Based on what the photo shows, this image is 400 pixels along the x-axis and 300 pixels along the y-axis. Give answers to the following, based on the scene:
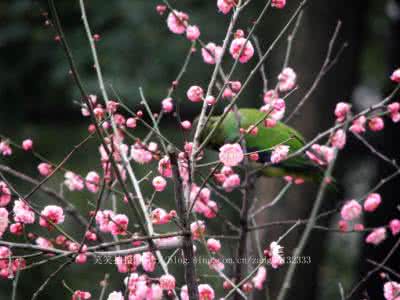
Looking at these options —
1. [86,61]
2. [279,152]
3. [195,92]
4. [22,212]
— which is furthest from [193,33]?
[86,61]

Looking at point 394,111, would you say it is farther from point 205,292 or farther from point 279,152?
point 205,292

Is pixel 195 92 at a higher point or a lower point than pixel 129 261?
higher

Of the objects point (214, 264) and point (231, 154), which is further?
point (214, 264)

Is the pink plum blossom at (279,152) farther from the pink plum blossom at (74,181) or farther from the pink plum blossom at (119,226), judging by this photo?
the pink plum blossom at (74,181)

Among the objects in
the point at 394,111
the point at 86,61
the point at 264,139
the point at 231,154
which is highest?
the point at 86,61

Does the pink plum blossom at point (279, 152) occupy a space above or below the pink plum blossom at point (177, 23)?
below

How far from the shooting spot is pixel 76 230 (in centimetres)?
560

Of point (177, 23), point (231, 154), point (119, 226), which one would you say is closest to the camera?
point (231, 154)

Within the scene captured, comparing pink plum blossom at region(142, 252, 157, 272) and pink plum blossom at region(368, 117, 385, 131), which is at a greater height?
pink plum blossom at region(368, 117, 385, 131)

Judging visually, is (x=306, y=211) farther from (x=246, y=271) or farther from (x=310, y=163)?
(x=246, y=271)

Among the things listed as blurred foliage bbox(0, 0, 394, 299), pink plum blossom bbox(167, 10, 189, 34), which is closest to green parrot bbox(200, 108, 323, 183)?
pink plum blossom bbox(167, 10, 189, 34)

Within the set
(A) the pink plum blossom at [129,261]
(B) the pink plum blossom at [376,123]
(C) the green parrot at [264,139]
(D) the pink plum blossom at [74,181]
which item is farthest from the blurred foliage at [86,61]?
(A) the pink plum blossom at [129,261]

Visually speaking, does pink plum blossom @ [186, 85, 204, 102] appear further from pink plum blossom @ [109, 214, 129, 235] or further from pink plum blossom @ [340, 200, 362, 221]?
pink plum blossom @ [340, 200, 362, 221]

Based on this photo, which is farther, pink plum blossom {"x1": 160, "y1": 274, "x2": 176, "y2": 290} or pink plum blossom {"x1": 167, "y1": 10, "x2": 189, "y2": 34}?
pink plum blossom {"x1": 167, "y1": 10, "x2": 189, "y2": 34}
